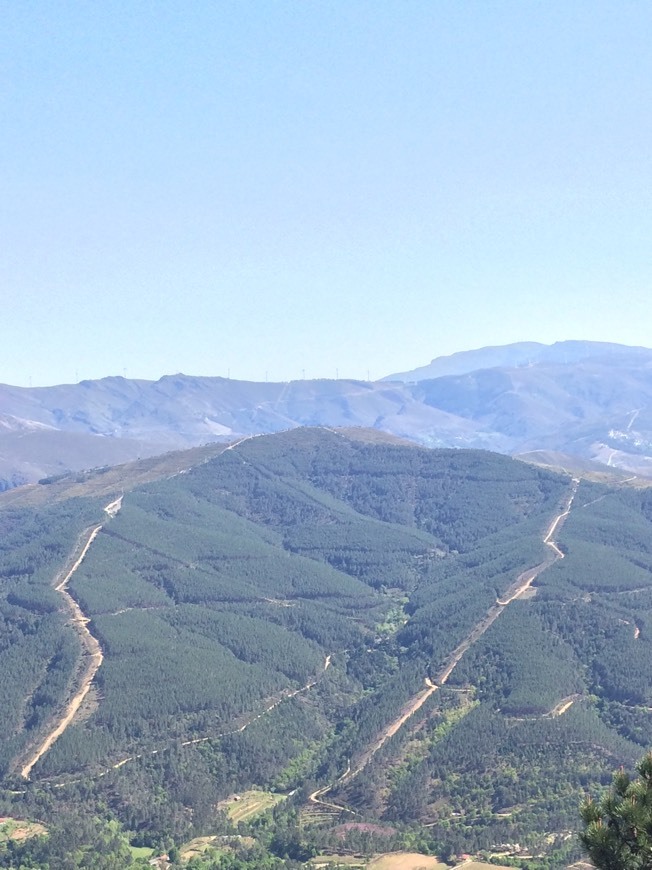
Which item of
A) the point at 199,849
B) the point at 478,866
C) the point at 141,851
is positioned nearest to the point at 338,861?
the point at 478,866

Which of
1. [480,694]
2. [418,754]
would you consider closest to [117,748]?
[418,754]

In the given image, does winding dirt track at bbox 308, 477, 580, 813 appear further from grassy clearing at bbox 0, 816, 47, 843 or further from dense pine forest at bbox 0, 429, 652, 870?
grassy clearing at bbox 0, 816, 47, 843

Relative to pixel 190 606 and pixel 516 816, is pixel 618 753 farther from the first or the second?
pixel 190 606

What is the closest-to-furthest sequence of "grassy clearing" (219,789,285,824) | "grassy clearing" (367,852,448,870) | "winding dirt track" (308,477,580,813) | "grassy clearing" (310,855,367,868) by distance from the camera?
"grassy clearing" (367,852,448,870), "grassy clearing" (310,855,367,868), "grassy clearing" (219,789,285,824), "winding dirt track" (308,477,580,813)

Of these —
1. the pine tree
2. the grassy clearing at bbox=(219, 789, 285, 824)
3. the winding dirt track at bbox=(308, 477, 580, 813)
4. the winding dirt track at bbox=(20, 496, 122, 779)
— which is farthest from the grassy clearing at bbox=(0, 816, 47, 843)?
the pine tree

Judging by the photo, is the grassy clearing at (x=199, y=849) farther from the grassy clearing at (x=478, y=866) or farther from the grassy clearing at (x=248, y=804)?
the grassy clearing at (x=478, y=866)

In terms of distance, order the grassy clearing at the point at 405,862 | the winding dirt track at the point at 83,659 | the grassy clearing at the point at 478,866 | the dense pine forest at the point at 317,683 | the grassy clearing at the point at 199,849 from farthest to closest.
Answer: the winding dirt track at the point at 83,659
the dense pine forest at the point at 317,683
the grassy clearing at the point at 199,849
the grassy clearing at the point at 405,862
the grassy clearing at the point at 478,866

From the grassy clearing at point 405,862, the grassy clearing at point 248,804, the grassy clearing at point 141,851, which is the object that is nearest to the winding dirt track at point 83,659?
the grassy clearing at point 141,851
